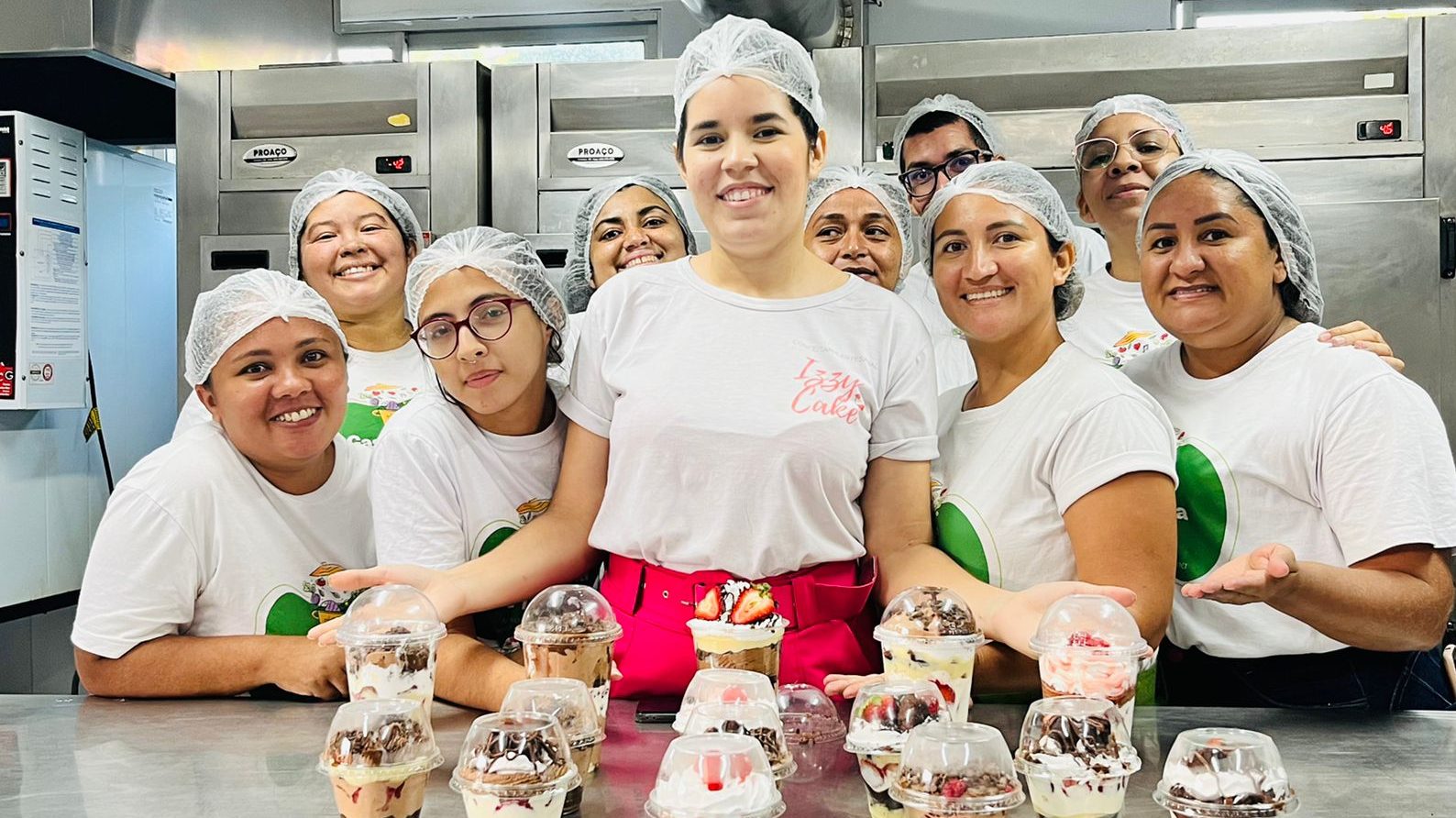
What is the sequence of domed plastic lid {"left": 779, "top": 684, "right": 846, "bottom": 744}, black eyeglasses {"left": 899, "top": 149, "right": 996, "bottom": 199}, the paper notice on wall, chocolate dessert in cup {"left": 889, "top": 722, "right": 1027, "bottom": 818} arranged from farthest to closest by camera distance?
1. the paper notice on wall
2. black eyeglasses {"left": 899, "top": 149, "right": 996, "bottom": 199}
3. domed plastic lid {"left": 779, "top": 684, "right": 846, "bottom": 744}
4. chocolate dessert in cup {"left": 889, "top": 722, "right": 1027, "bottom": 818}

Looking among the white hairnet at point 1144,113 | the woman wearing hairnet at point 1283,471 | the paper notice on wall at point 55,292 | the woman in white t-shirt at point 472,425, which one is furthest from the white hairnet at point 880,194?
the paper notice on wall at point 55,292

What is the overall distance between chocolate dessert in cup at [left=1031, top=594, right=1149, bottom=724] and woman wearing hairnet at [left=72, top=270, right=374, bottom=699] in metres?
1.09

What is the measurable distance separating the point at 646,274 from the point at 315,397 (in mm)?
641

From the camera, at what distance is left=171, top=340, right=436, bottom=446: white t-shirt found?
2504 millimetres

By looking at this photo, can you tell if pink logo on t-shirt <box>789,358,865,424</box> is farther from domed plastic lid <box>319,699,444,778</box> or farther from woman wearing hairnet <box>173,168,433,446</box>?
woman wearing hairnet <box>173,168,433,446</box>

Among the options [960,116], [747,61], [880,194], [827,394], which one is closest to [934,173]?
[960,116]

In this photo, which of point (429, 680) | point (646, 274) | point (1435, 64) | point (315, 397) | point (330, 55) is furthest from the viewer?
point (330, 55)

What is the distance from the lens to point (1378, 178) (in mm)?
3477

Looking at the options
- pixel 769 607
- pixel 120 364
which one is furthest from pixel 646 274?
pixel 120 364

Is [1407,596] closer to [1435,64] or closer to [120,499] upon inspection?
[120,499]

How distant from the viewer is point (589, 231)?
2934mm

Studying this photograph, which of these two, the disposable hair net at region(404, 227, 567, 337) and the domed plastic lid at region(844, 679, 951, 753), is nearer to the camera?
the domed plastic lid at region(844, 679, 951, 753)

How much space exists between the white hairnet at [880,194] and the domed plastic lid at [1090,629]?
4.02ft

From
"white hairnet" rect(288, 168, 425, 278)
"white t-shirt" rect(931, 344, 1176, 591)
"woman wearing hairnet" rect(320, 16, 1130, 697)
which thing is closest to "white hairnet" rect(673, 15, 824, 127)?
"woman wearing hairnet" rect(320, 16, 1130, 697)
